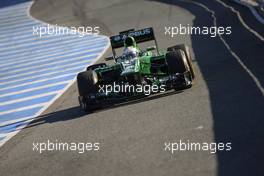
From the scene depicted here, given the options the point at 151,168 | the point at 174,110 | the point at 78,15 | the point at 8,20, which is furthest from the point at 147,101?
the point at 8,20

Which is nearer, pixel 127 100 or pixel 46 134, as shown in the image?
pixel 46 134

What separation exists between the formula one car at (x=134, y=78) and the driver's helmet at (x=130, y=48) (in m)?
0.02

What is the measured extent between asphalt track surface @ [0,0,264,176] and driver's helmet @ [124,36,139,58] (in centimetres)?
146

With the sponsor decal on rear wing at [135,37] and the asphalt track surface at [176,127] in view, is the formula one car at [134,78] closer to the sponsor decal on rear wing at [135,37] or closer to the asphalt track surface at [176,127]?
the asphalt track surface at [176,127]

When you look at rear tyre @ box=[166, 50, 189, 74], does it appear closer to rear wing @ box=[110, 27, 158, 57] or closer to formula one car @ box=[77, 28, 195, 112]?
formula one car @ box=[77, 28, 195, 112]

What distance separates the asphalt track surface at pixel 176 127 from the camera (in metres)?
9.40

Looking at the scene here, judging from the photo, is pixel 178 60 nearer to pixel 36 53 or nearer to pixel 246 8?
pixel 246 8

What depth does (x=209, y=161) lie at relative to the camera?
9.12 metres

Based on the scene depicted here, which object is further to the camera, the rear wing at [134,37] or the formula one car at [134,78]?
the rear wing at [134,37]

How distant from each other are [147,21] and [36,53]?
4.75 m

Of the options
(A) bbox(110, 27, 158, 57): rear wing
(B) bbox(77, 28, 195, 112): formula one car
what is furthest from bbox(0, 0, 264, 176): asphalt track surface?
(A) bbox(110, 27, 158, 57): rear wing

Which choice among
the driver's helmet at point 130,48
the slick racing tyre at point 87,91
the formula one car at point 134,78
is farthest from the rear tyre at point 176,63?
the slick racing tyre at point 87,91

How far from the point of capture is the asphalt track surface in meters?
9.40

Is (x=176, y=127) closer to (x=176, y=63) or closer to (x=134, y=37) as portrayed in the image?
(x=176, y=63)
